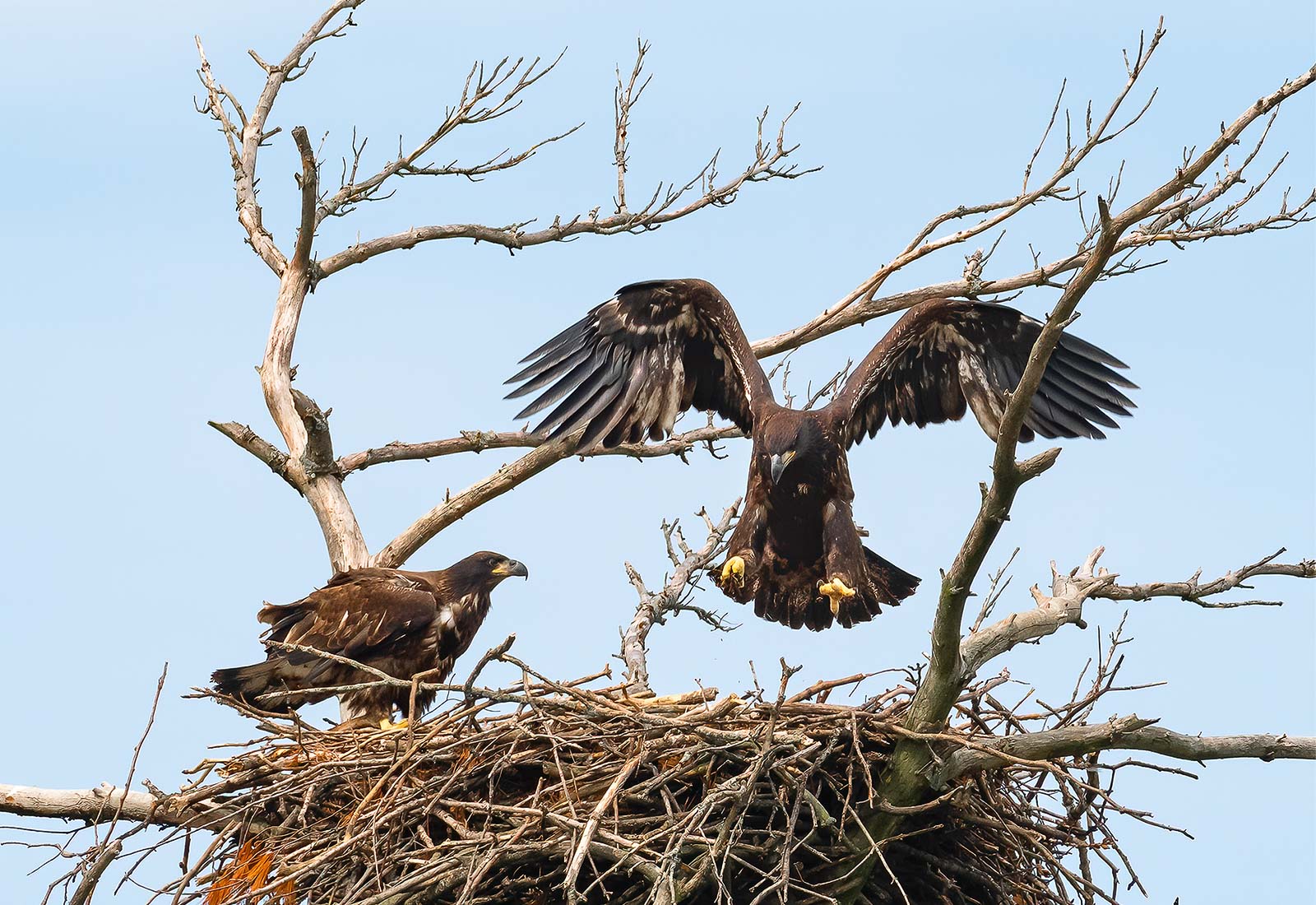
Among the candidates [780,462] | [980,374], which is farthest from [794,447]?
[980,374]

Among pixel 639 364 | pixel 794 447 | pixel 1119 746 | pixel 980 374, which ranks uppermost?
pixel 639 364

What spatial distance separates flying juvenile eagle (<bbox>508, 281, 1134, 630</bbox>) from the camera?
873 cm

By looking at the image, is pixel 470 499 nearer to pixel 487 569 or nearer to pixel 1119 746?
pixel 487 569

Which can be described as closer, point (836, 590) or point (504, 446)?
point (836, 590)

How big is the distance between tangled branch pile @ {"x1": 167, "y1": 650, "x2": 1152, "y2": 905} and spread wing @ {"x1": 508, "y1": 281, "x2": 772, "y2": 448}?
2.52 metres

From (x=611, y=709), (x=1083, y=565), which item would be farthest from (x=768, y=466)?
(x=611, y=709)

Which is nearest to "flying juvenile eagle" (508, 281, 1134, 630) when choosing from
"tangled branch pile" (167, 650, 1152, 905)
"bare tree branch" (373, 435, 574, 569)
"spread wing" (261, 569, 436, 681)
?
"bare tree branch" (373, 435, 574, 569)

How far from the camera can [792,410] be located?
348 inches

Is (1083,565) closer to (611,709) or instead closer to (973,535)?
(973,535)

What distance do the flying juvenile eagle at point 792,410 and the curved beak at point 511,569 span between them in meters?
0.86

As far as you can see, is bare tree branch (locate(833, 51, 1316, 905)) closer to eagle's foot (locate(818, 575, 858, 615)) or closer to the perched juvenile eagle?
eagle's foot (locate(818, 575, 858, 615))

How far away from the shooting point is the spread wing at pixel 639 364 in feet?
29.2

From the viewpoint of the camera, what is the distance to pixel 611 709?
6.50 meters

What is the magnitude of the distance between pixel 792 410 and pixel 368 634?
9.12 ft
